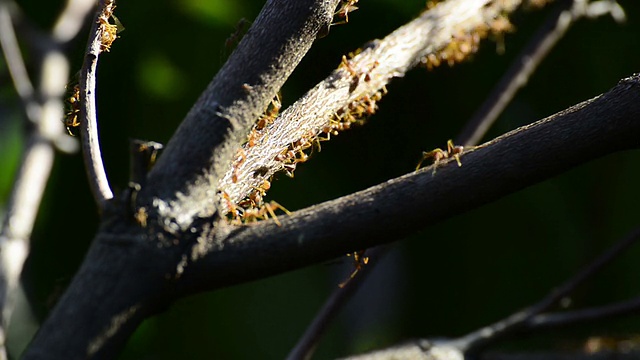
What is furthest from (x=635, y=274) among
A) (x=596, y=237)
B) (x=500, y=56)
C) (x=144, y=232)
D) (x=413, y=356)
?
(x=144, y=232)

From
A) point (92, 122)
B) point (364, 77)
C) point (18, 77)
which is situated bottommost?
point (92, 122)

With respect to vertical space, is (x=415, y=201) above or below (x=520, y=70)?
below

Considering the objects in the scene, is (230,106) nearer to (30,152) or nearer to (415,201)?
(415,201)

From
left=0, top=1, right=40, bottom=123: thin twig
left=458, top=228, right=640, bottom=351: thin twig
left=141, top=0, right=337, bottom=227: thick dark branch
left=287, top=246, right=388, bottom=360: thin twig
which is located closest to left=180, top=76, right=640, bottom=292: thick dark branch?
left=141, top=0, right=337, bottom=227: thick dark branch

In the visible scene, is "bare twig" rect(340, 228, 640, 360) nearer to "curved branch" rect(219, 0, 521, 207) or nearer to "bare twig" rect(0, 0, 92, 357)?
"curved branch" rect(219, 0, 521, 207)

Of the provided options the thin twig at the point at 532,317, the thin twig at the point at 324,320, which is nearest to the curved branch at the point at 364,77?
the thin twig at the point at 324,320

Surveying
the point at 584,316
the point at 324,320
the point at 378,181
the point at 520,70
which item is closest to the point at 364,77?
the point at 324,320

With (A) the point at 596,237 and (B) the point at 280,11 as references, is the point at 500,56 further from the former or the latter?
→ (B) the point at 280,11

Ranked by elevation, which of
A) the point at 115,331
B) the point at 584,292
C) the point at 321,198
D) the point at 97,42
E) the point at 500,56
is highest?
the point at 500,56
